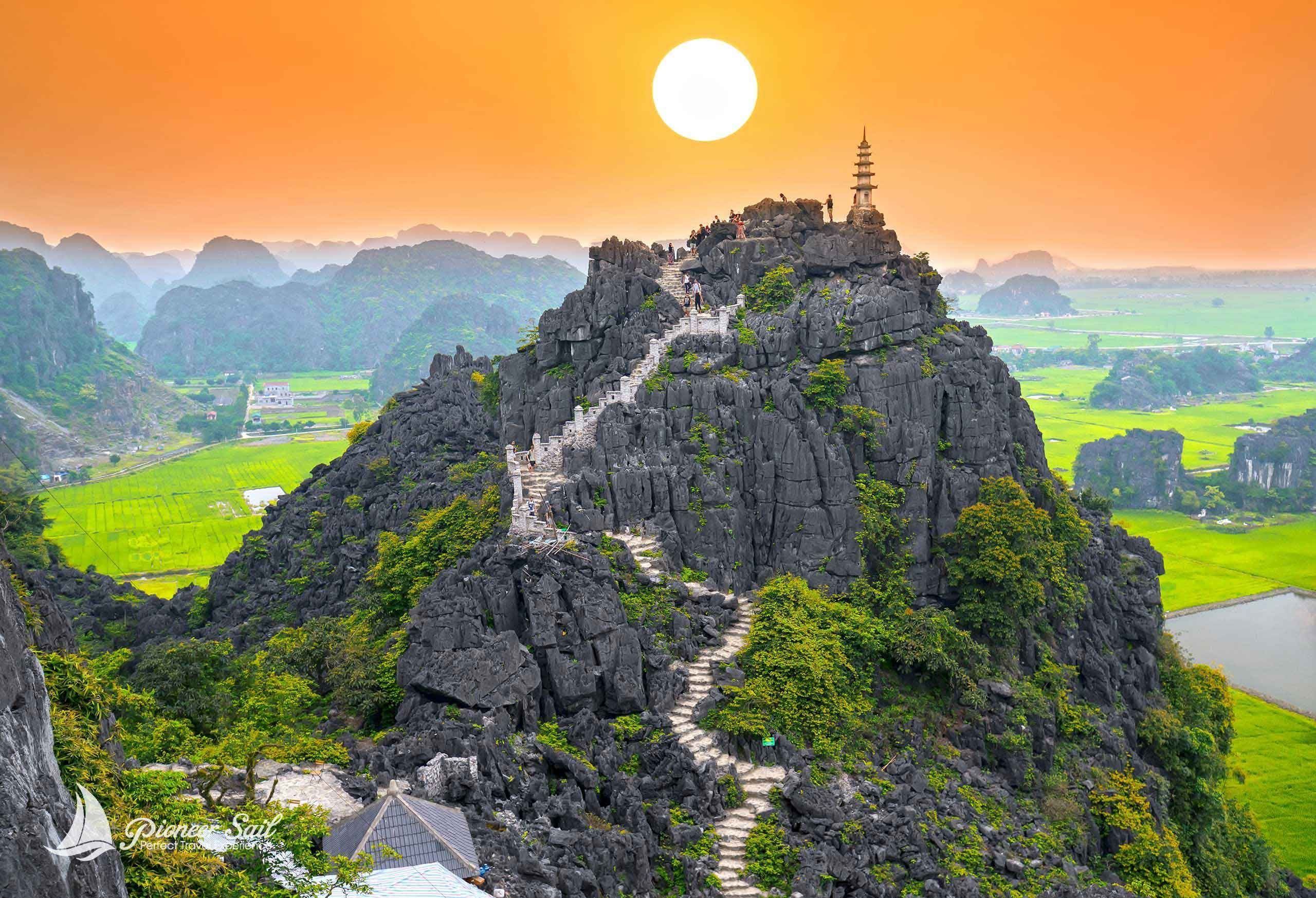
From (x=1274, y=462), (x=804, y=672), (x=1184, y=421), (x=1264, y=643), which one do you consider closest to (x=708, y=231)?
(x=804, y=672)

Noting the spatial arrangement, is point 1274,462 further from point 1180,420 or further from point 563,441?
point 563,441

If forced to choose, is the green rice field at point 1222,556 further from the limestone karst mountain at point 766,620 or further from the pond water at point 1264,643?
the limestone karst mountain at point 766,620

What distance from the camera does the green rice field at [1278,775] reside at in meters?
50.6

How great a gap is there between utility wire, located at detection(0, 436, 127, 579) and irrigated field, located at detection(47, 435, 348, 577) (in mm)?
150

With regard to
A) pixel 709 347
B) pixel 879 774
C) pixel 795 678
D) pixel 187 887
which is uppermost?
pixel 709 347

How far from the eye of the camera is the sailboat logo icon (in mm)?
15211

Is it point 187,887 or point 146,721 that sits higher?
point 187,887

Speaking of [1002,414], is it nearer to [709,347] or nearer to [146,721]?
[709,347]

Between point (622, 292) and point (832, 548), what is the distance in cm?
1693

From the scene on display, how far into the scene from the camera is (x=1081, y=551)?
47000mm

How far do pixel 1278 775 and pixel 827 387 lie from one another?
35.7 metres

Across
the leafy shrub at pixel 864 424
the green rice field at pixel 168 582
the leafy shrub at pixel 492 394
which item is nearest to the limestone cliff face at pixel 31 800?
the leafy shrub at pixel 864 424

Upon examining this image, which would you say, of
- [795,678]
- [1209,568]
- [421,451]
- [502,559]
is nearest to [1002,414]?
[795,678]

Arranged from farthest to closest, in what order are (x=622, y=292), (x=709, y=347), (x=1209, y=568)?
1. (x=1209, y=568)
2. (x=622, y=292)
3. (x=709, y=347)
